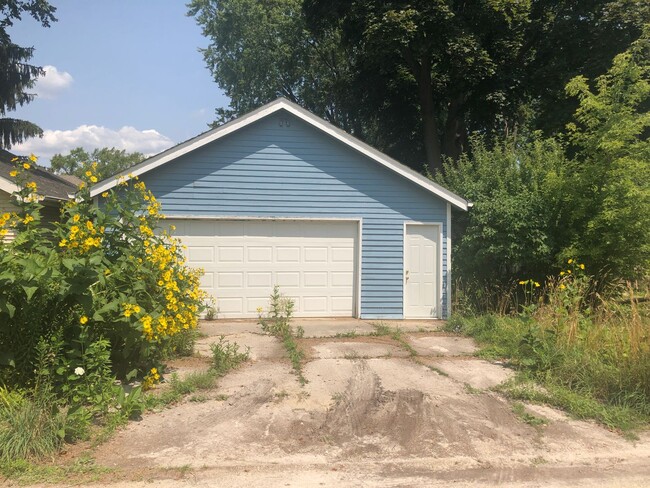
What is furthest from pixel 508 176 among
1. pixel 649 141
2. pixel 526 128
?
pixel 526 128

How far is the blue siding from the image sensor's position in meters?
10.8

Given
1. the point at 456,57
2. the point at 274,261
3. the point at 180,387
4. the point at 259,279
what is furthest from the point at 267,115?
the point at 456,57

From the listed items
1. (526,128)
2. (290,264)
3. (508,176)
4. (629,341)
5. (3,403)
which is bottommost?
(3,403)

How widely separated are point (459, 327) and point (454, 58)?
11.0 meters

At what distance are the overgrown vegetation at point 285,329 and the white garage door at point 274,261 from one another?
10.8 inches

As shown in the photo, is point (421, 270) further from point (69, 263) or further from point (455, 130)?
point (455, 130)

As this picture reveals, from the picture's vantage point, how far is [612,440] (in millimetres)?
5078

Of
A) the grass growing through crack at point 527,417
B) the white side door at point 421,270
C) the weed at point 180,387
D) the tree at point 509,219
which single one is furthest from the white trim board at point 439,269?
the weed at point 180,387

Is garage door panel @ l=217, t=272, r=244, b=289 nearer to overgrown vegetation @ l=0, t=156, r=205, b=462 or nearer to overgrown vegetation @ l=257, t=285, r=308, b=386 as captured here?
overgrown vegetation @ l=257, t=285, r=308, b=386

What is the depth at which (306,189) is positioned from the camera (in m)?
11.2

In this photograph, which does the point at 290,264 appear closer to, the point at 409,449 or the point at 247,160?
the point at 247,160

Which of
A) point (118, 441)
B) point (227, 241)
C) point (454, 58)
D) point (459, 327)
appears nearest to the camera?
point (118, 441)

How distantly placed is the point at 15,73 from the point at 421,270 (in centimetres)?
1753

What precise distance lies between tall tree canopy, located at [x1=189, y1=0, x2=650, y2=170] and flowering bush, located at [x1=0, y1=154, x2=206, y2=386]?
43.7 ft
